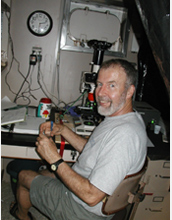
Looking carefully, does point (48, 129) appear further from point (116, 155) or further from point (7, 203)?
point (7, 203)

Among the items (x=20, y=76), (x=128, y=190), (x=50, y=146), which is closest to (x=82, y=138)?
(x=50, y=146)

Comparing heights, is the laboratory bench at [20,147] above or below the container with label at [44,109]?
below

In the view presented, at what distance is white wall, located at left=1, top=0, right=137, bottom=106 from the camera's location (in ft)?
5.77

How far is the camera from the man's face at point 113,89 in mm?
1056

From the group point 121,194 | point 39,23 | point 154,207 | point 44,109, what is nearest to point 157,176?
point 154,207

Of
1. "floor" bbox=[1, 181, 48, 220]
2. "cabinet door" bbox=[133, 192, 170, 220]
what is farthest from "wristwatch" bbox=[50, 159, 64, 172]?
"floor" bbox=[1, 181, 48, 220]

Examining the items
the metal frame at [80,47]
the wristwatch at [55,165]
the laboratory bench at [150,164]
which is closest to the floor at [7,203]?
the laboratory bench at [150,164]

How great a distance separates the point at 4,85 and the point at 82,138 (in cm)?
115

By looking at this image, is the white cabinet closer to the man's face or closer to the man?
the man

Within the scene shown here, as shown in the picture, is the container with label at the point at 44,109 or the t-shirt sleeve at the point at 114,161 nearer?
the t-shirt sleeve at the point at 114,161

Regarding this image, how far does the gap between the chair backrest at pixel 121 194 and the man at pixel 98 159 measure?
0.04m

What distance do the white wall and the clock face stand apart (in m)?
0.04

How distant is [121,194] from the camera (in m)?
0.89

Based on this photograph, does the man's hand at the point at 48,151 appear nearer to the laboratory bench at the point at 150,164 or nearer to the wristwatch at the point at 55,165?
the wristwatch at the point at 55,165
